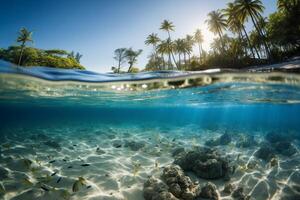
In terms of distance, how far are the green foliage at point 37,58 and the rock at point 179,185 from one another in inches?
1502

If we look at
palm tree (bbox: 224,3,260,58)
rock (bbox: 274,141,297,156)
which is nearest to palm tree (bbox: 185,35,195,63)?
palm tree (bbox: 224,3,260,58)

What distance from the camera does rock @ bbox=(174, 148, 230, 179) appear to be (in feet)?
32.4

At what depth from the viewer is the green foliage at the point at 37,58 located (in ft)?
141

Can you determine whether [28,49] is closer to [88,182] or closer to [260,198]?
[88,182]

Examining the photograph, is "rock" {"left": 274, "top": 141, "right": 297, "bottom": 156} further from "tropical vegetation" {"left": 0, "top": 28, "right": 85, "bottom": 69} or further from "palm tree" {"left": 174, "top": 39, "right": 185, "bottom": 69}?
A: "palm tree" {"left": 174, "top": 39, "right": 185, "bottom": 69}

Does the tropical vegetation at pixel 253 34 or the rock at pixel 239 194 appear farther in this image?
the tropical vegetation at pixel 253 34

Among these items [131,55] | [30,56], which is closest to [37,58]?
[30,56]

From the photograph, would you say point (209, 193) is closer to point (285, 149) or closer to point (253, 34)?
point (285, 149)

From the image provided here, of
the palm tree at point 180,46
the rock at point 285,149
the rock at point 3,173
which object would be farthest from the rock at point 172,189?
the palm tree at point 180,46

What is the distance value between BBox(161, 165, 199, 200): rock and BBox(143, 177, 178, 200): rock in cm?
38

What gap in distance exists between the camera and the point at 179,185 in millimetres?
8242

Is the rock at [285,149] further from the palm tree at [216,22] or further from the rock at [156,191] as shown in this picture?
the palm tree at [216,22]

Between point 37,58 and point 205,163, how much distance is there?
4721cm

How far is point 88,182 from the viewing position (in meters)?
9.27
